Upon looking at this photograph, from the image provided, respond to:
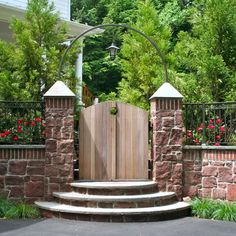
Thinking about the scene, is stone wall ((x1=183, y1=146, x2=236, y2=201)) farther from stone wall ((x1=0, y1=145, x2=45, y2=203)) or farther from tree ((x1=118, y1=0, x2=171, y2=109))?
tree ((x1=118, y1=0, x2=171, y2=109))

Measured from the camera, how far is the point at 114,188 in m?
7.63

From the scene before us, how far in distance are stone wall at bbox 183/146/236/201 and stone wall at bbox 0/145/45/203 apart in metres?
2.77

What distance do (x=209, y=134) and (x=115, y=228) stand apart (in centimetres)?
301

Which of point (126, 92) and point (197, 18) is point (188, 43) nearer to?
point (197, 18)

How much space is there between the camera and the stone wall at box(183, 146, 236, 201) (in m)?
7.93

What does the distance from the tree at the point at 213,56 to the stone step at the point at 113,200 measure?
9.83 ft

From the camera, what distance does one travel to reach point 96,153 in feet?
27.6

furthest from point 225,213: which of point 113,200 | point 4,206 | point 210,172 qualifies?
point 4,206

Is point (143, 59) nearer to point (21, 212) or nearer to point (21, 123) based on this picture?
point (21, 123)

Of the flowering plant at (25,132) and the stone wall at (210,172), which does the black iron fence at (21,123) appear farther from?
the stone wall at (210,172)

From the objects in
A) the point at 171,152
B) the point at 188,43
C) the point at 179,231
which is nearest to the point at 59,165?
the point at 171,152

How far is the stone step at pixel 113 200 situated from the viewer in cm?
735

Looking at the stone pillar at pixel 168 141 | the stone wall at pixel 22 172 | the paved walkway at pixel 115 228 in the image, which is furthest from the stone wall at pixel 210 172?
the stone wall at pixel 22 172

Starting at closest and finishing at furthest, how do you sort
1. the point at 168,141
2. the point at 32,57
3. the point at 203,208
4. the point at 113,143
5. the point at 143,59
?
the point at 203,208, the point at 168,141, the point at 113,143, the point at 32,57, the point at 143,59
